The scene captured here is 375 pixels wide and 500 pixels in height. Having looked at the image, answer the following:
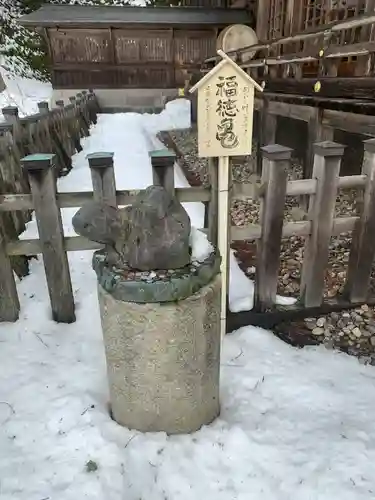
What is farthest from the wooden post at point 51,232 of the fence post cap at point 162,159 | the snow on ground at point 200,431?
the fence post cap at point 162,159

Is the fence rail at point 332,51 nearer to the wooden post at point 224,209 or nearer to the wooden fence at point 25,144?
the wooden post at point 224,209

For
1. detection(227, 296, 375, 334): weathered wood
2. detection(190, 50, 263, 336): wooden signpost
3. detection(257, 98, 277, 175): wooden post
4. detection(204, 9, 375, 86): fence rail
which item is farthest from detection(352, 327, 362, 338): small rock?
detection(257, 98, 277, 175): wooden post

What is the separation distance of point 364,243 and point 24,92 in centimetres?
2070

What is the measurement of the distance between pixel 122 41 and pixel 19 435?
18.5 metres

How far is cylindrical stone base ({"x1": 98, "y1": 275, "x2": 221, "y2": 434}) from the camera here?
1.90 metres

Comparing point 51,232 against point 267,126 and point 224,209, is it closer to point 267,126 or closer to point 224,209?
point 224,209

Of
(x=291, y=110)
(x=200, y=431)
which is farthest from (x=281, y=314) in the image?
(x=291, y=110)

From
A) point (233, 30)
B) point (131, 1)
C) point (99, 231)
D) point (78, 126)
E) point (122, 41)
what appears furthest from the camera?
point (131, 1)

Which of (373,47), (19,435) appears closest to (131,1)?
(373,47)

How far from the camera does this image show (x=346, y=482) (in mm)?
1946

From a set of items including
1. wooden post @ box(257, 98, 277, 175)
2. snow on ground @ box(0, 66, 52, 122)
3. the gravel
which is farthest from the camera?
snow on ground @ box(0, 66, 52, 122)

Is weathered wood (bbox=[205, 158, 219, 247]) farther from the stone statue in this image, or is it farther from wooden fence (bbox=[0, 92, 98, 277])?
wooden fence (bbox=[0, 92, 98, 277])

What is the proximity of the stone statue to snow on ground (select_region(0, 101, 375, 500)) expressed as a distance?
99 cm

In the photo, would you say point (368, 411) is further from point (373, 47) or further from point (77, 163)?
point (77, 163)
